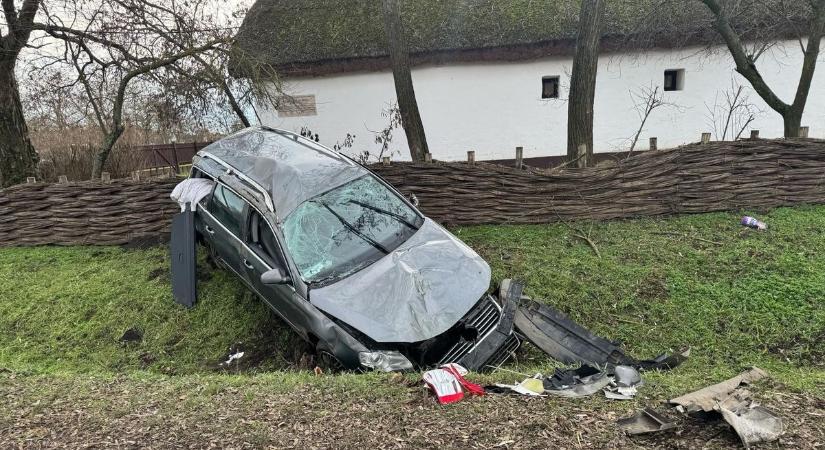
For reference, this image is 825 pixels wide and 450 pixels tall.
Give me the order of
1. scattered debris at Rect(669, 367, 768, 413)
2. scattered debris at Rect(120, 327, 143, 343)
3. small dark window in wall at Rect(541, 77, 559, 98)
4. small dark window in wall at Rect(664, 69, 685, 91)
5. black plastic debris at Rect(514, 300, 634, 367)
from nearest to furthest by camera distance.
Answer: scattered debris at Rect(669, 367, 768, 413)
black plastic debris at Rect(514, 300, 634, 367)
scattered debris at Rect(120, 327, 143, 343)
small dark window in wall at Rect(664, 69, 685, 91)
small dark window in wall at Rect(541, 77, 559, 98)

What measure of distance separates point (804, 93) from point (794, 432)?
29.4 ft

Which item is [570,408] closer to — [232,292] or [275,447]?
[275,447]

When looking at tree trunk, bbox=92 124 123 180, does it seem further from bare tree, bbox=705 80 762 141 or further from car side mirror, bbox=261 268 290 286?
bare tree, bbox=705 80 762 141

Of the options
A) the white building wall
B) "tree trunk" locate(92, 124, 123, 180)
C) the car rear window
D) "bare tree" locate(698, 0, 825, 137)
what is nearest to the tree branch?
"bare tree" locate(698, 0, 825, 137)

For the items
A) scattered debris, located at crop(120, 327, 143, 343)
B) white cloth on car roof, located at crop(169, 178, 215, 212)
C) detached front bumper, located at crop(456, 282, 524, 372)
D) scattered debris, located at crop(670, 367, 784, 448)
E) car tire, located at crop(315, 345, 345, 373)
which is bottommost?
scattered debris, located at crop(120, 327, 143, 343)

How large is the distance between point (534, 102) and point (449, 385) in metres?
10.8

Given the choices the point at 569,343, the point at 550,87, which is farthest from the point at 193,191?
the point at 550,87

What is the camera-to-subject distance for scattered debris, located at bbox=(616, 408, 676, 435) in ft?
8.83

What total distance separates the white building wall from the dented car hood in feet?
28.2

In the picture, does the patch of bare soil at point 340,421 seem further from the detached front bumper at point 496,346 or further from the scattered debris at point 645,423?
the detached front bumper at point 496,346

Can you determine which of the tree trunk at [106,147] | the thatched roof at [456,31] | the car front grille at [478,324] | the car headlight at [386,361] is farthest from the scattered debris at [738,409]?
the tree trunk at [106,147]

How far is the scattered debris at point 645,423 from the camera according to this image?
2691 mm

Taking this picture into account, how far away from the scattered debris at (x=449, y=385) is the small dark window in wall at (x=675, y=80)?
40.2 feet

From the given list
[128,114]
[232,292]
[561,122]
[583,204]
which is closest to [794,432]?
[583,204]
